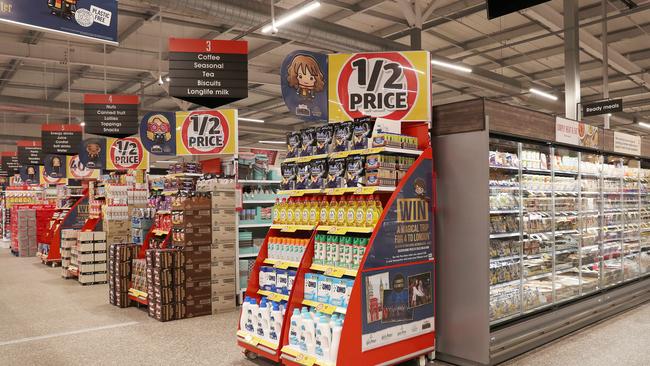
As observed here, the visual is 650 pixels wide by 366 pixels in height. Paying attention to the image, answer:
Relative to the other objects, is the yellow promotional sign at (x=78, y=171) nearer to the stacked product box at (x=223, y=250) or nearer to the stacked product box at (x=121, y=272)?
the stacked product box at (x=121, y=272)

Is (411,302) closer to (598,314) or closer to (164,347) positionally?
(164,347)

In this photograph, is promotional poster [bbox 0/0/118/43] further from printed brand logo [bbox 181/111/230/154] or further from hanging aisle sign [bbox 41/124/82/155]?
hanging aisle sign [bbox 41/124/82/155]

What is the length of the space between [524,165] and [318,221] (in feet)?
8.84

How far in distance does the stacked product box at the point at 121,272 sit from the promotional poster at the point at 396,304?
4.85 meters

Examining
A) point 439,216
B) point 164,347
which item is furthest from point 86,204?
point 439,216

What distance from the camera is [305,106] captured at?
505cm

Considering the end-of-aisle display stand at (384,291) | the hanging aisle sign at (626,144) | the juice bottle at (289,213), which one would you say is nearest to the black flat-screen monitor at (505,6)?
the end-of-aisle display stand at (384,291)

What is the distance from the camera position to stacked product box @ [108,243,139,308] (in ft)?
24.6

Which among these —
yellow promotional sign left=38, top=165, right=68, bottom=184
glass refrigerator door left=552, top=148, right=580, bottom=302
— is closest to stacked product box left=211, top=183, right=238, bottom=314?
glass refrigerator door left=552, top=148, right=580, bottom=302

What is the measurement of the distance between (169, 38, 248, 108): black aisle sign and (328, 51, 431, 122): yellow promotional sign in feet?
7.49

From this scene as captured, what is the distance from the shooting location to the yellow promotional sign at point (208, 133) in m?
8.21

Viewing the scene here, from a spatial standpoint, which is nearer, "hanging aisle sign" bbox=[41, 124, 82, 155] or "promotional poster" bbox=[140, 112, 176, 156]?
"promotional poster" bbox=[140, 112, 176, 156]

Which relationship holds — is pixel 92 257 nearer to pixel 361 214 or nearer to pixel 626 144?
pixel 361 214

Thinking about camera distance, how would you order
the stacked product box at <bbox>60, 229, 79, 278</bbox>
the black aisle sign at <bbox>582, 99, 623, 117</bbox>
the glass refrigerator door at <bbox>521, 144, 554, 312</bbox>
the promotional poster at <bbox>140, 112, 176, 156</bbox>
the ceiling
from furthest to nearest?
the stacked product box at <bbox>60, 229, 79, 278</bbox> → the ceiling → the promotional poster at <bbox>140, 112, 176, 156</bbox> → the black aisle sign at <bbox>582, 99, 623, 117</bbox> → the glass refrigerator door at <bbox>521, 144, 554, 312</bbox>
